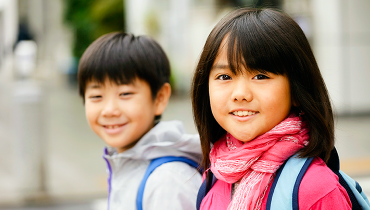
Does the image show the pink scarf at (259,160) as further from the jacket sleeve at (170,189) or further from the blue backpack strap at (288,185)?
the jacket sleeve at (170,189)

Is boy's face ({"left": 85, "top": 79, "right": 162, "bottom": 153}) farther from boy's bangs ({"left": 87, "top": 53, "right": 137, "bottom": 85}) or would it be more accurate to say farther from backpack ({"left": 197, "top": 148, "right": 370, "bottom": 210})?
backpack ({"left": 197, "top": 148, "right": 370, "bottom": 210})

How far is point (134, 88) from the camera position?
1838 mm

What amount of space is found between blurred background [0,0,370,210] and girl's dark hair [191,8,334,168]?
11.1 inches

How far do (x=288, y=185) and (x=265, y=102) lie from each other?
264mm

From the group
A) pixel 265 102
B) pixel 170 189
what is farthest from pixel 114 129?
pixel 265 102

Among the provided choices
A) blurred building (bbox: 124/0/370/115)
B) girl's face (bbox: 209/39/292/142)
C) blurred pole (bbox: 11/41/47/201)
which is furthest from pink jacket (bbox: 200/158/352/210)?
blurred building (bbox: 124/0/370/115)

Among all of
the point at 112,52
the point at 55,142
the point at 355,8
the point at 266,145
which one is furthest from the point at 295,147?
the point at 355,8

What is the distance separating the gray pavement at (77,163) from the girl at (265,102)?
0.96 meters

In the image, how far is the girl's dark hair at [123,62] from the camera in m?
1.84

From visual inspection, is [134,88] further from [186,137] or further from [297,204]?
→ [297,204]

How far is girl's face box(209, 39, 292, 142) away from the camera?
4.05 ft

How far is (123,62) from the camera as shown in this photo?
6.08 ft

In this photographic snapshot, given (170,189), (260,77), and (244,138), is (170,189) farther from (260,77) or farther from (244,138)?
(260,77)

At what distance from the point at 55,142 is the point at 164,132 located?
6.61 metres
